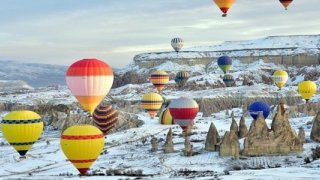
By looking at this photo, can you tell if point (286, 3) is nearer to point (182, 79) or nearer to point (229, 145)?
point (229, 145)

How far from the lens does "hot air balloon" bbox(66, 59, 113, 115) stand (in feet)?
137

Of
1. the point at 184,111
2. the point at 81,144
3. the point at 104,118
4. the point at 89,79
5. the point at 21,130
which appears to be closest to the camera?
the point at 81,144

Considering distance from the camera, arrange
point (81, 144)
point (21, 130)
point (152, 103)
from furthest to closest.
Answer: point (152, 103) < point (21, 130) < point (81, 144)

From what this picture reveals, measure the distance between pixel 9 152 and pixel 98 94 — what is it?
9.49 metres

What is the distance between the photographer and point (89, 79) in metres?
41.8

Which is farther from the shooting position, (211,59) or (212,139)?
(211,59)

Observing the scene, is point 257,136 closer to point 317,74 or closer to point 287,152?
point 287,152

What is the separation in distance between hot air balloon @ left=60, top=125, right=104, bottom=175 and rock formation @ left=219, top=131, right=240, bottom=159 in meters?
9.95

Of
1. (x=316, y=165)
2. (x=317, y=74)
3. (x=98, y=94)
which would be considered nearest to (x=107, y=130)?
(x=98, y=94)

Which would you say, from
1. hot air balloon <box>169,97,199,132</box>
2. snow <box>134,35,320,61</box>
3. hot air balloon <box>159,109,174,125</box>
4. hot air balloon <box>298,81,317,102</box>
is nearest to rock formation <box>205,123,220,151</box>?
hot air balloon <box>169,97,199,132</box>

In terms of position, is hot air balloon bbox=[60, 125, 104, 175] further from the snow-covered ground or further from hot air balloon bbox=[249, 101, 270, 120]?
hot air balloon bbox=[249, 101, 270, 120]

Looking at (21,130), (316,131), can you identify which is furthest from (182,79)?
(21,130)

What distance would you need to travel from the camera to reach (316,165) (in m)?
31.9

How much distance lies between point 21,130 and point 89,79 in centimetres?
617
